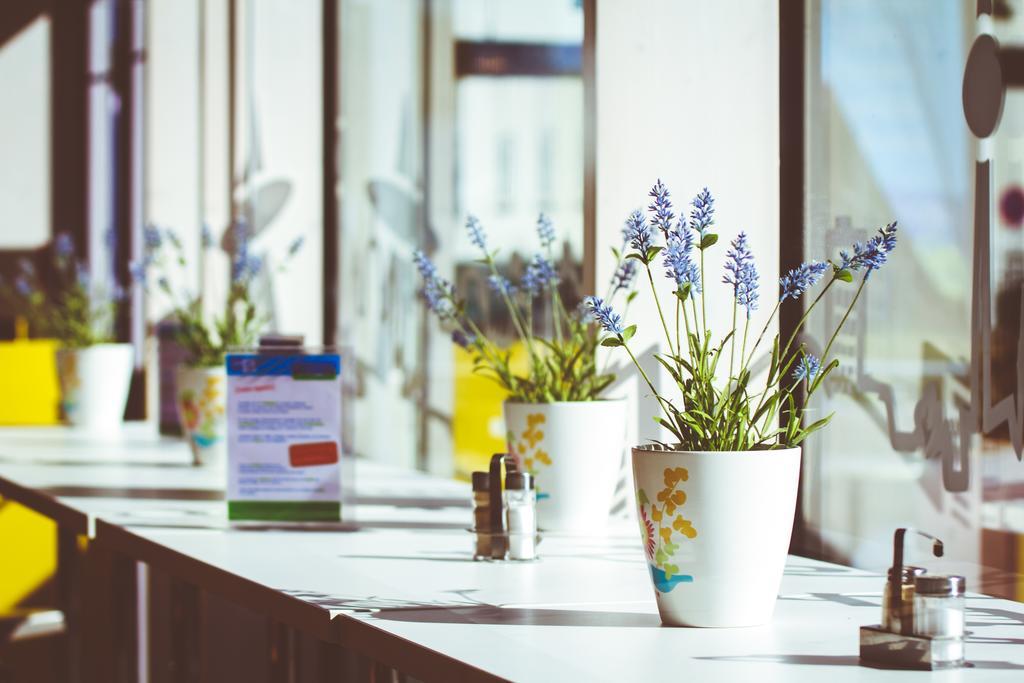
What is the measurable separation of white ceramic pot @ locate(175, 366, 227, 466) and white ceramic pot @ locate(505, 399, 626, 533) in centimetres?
99

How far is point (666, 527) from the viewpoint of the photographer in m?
1.17

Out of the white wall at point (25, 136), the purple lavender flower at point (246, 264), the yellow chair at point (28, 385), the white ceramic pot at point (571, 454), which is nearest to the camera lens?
the white ceramic pot at point (571, 454)

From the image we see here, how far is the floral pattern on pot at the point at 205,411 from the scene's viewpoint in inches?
101

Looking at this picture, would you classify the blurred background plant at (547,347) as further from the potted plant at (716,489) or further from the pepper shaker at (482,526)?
the potted plant at (716,489)

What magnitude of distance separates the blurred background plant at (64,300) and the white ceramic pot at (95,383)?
68 mm

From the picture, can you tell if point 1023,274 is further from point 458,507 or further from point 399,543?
point 458,507

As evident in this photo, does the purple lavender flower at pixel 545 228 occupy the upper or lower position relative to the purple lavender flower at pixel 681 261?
upper

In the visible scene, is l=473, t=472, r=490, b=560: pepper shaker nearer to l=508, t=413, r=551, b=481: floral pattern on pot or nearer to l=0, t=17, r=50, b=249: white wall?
l=508, t=413, r=551, b=481: floral pattern on pot

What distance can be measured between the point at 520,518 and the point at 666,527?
0.40 meters

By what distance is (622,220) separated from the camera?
198 centimetres

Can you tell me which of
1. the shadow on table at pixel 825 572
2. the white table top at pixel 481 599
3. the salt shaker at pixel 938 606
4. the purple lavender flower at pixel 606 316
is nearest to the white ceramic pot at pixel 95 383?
the white table top at pixel 481 599

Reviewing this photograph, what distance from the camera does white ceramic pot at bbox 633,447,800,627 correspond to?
115cm

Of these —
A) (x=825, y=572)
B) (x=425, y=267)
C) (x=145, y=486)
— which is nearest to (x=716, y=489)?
(x=825, y=572)

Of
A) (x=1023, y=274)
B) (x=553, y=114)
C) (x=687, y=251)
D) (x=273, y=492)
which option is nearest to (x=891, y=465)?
(x=1023, y=274)
